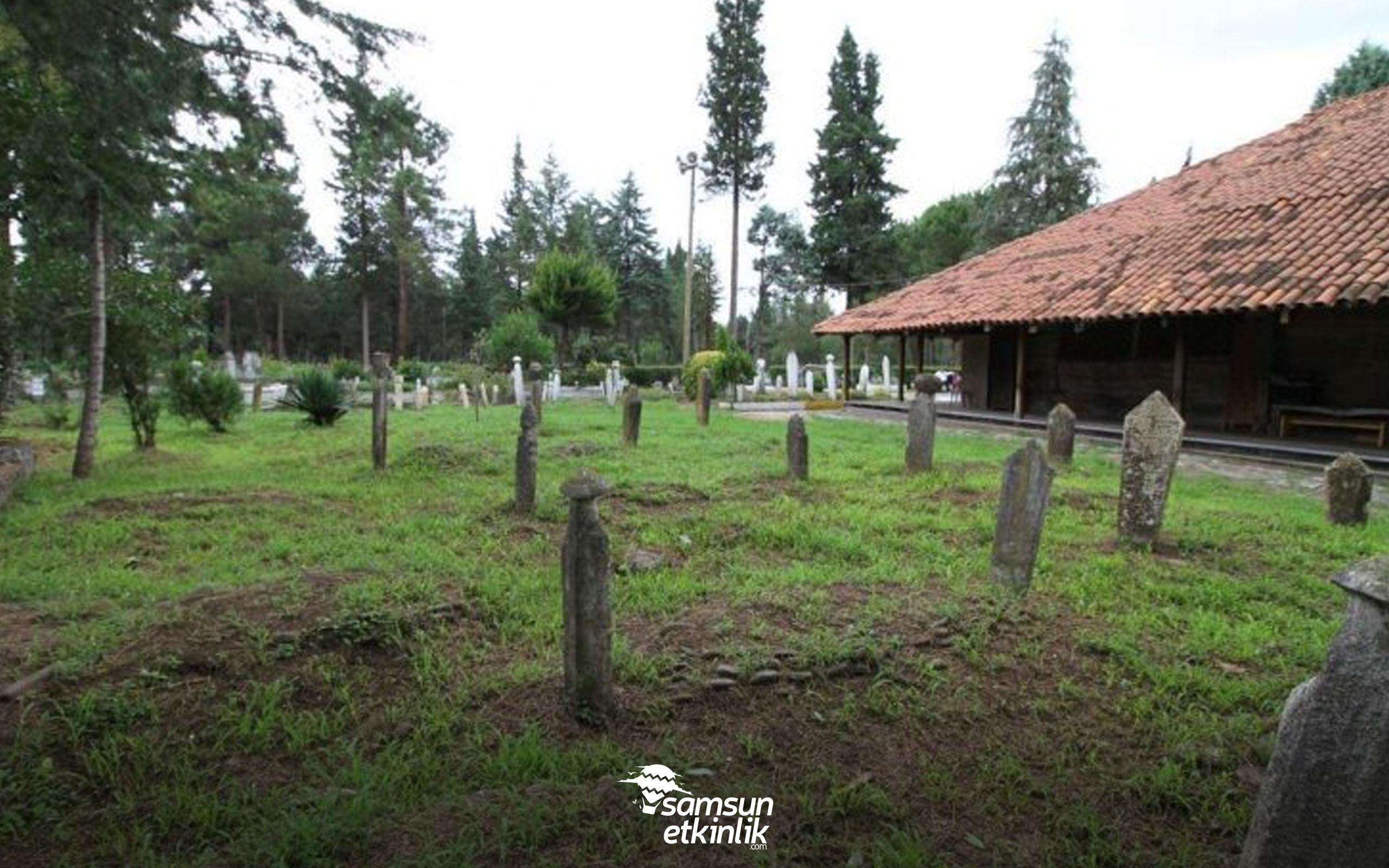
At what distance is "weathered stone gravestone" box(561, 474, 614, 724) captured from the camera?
10.1 feet

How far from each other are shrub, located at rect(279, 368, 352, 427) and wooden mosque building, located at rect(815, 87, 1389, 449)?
1190 centimetres

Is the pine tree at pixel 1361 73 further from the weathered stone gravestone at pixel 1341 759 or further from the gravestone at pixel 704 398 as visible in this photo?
the weathered stone gravestone at pixel 1341 759

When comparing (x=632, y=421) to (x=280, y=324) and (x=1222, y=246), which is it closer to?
(x=1222, y=246)

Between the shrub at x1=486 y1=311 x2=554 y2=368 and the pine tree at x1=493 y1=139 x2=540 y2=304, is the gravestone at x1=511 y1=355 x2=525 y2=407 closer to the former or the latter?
the shrub at x1=486 y1=311 x2=554 y2=368

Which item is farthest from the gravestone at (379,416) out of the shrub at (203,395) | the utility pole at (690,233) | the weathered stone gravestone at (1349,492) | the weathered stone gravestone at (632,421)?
the utility pole at (690,233)

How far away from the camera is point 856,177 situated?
131 ft

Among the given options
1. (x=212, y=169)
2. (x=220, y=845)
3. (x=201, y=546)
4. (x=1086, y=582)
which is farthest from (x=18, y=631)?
(x=1086, y=582)

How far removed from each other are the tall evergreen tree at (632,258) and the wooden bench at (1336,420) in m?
47.7

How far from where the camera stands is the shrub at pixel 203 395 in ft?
43.7

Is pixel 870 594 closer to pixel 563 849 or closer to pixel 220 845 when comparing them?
pixel 563 849

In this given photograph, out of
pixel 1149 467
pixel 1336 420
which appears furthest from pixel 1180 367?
pixel 1149 467

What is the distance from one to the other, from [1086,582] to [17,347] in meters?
12.1

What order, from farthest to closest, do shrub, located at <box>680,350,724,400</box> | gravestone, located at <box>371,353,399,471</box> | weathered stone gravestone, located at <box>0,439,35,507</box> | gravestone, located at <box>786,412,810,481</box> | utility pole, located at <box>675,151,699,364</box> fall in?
utility pole, located at <box>675,151,699,364</box>
shrub, located at <box>680,350,724,400</box>
gravestone, located at <box>371,353,399,471</box>
gravestone, located at <box>786,412,810,481</box>
weathered stone gravestone, located at <box>0,439,35,507</box>

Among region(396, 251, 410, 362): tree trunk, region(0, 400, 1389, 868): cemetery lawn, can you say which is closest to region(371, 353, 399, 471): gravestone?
region(0, 400, 1389, 868): cemetery lawn
